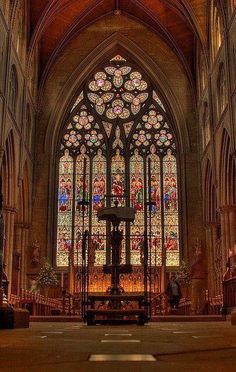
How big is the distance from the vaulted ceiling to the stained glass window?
2.33m

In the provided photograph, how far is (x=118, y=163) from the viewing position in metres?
26.5

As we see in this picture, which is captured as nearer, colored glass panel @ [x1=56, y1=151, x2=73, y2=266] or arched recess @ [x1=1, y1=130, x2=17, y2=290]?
arched recess @ [x1=1, y1=130, x2=17, y2=290]

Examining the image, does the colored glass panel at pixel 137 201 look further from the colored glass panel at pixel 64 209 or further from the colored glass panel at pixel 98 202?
the colored glass panel at pixel 64 209

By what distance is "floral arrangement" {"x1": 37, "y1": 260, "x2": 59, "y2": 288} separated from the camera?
74.9 ft

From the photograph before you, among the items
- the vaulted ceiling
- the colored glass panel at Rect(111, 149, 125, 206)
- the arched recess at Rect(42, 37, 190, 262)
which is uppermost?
the vaulted ceiling

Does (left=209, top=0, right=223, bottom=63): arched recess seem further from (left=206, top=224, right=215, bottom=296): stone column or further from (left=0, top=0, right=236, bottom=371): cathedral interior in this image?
(left=206, top=224, right=215, bottom=296): stone column

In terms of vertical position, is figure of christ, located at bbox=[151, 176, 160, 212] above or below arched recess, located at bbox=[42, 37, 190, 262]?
below

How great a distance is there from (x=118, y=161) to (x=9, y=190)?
6995mm

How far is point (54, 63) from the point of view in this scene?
88.6 feet

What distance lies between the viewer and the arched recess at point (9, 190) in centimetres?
2081

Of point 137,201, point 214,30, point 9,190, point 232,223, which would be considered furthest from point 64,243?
point 214,30

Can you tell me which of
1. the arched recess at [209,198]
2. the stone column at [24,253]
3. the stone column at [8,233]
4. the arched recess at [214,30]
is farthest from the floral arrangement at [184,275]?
the arched recess at [214,30]

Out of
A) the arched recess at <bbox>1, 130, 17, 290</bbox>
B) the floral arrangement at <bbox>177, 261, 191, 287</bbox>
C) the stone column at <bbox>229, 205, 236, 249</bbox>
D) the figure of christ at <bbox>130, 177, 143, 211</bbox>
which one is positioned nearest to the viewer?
the stone column at <bbox>229, 205, 236, 249</bbox>

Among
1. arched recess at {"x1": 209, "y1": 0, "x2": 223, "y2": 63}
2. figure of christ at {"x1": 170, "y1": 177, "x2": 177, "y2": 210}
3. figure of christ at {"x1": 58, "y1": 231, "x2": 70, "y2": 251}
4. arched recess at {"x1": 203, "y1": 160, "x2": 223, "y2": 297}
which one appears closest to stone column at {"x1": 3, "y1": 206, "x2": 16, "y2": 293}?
figure of christ at {"x1": 58, "y1": 231, "x2": 70, "y2": 251}
